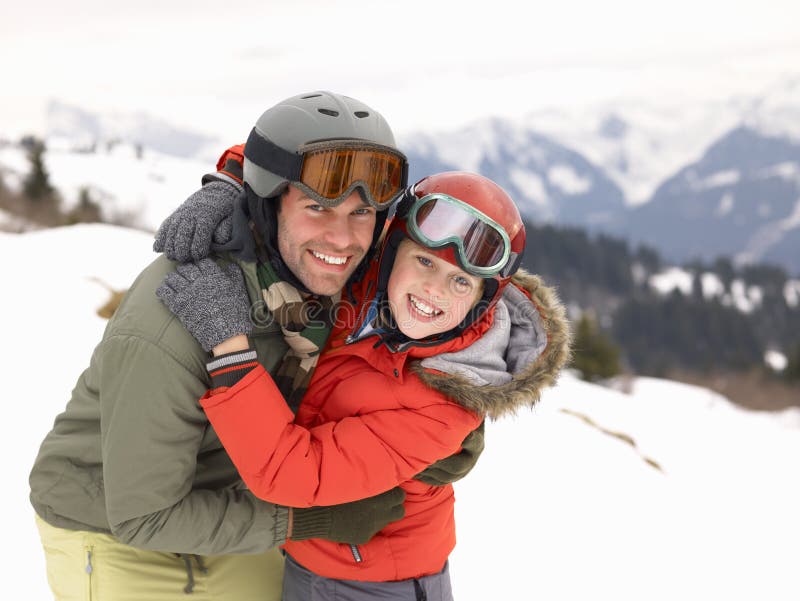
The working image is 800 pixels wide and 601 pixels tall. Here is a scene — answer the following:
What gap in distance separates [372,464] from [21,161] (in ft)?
340

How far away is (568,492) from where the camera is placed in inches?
287

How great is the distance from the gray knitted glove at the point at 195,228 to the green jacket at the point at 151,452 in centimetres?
9

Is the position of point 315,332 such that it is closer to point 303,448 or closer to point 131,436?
point 303,448

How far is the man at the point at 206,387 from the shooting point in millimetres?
2225

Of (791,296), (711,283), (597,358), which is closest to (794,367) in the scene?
(597,358)

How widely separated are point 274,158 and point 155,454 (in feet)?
4.12

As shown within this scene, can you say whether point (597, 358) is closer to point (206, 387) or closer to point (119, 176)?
point (206, 387)

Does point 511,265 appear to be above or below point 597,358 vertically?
above

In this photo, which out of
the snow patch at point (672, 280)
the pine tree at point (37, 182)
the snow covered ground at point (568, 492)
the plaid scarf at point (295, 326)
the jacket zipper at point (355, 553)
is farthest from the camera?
the snow patch at point (672, 280)

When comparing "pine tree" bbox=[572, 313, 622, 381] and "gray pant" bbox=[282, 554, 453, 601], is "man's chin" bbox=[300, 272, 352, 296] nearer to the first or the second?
"gray pant" bbox=[282, 554, 453, 601]

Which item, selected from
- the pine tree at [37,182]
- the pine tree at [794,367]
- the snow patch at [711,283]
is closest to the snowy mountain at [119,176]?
the pine tree at [37,182]

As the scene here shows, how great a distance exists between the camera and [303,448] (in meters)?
2.30

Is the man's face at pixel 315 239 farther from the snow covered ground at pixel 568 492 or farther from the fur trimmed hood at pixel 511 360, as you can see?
the snow covered ground at pixel 568 492

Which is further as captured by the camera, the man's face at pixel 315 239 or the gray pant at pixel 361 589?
the gray pant at pixel 361 589
